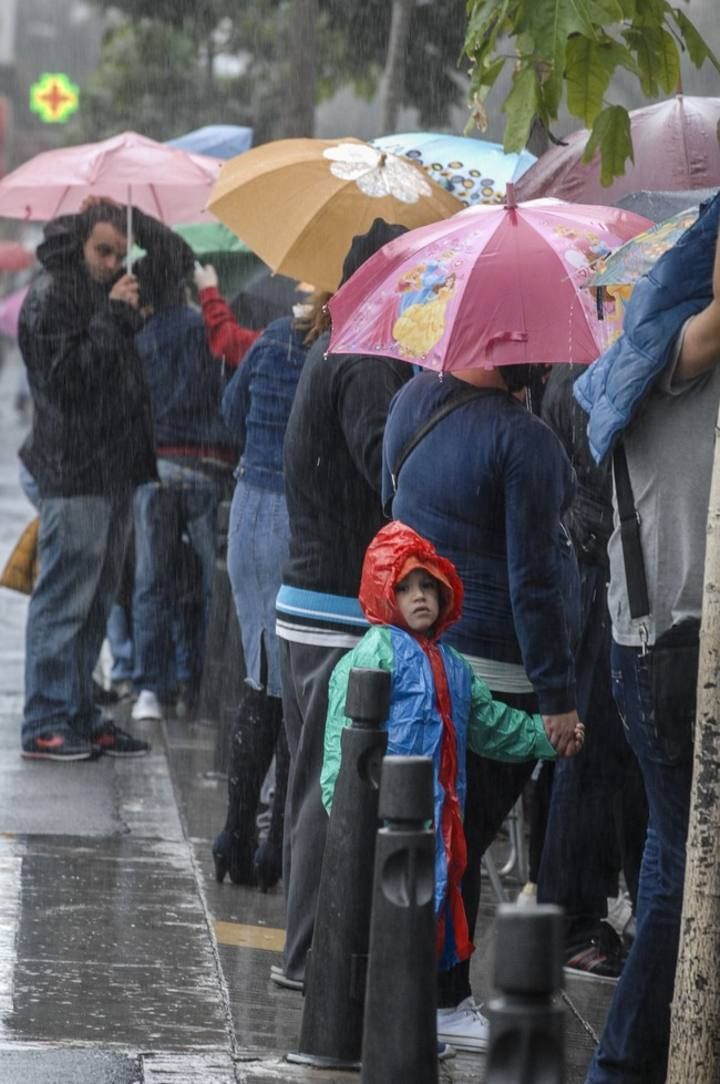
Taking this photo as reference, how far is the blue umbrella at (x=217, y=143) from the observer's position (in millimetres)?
13703

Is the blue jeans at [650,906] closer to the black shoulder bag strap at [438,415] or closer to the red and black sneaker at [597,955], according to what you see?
the black shoulder bag strap at [438,415]

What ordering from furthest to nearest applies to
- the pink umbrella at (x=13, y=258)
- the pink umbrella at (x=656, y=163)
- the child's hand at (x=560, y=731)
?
the pink umbrella at (x=13, y=258), the pink umbrella at (x=656, y=163), the child's hand at (x=560, y=731)

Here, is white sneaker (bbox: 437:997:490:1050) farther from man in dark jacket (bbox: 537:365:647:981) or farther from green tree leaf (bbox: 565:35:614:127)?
green tree leaf (bbox: 565:35:614:127)

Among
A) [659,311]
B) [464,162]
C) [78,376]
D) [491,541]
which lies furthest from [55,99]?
[659,311]

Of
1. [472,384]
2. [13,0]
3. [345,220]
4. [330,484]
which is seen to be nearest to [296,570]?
[330,484]

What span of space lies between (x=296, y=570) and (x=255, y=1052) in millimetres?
1384

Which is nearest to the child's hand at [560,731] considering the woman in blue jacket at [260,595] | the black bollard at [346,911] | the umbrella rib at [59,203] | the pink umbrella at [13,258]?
the black bollard at [346,911]

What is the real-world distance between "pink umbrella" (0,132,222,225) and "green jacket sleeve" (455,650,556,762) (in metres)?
6.32

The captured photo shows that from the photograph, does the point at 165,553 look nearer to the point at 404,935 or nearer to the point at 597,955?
the point at 597,955

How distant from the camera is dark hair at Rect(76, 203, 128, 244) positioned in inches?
371

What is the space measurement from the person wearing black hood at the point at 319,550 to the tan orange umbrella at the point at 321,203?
130 cm

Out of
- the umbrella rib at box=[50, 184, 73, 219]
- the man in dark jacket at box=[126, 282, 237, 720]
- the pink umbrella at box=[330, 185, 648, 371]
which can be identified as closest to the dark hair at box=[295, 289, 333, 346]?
the pink umbrella at box=[330, 185, 648, 371]

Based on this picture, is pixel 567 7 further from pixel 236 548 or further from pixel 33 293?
pixel 33 293

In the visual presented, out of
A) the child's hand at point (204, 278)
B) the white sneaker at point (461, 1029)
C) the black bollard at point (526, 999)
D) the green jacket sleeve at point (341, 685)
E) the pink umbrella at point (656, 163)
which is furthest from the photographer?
the child's hand at point (204, 278)
